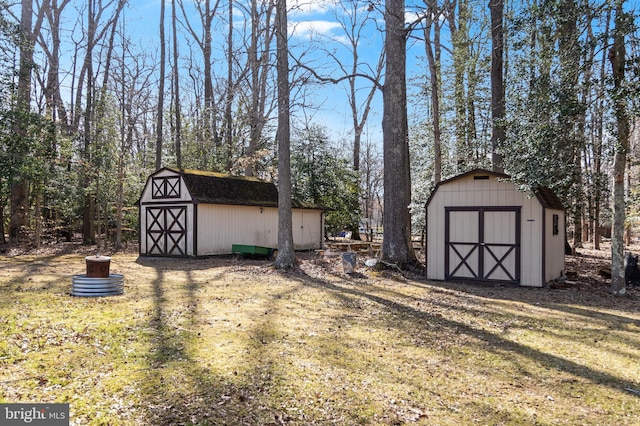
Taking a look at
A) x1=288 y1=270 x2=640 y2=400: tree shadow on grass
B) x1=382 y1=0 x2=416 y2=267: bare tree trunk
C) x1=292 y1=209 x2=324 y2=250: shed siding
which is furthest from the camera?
x1=292 y1=209 x2=324 y2=250: shed siding

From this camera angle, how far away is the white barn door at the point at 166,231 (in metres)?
17.7

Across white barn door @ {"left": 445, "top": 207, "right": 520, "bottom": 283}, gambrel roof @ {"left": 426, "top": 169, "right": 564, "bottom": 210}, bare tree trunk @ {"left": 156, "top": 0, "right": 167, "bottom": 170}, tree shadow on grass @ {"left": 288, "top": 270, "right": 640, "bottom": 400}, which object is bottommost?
tree shadow on grass @ {"left": 288, "top": 270, "right": 640, "bottom": 400}

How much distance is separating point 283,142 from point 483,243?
630 centimetres

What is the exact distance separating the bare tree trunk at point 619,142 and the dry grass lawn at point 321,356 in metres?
0.62

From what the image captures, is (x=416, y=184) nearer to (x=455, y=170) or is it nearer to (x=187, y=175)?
(x=455, y=170)

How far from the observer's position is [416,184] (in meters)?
20.2

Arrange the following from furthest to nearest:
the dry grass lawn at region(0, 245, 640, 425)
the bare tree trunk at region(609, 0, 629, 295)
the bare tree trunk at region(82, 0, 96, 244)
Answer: the bare tree trunk at region(82, 0, 96, 244), the bare tree trunk at region(609, 0, 629, 295), the dry grass lawn at region(0, 245, 640, 425)

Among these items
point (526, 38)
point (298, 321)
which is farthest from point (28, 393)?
point (526, 38)

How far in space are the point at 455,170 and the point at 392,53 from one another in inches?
285

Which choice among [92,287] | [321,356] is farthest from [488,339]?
[92,287]

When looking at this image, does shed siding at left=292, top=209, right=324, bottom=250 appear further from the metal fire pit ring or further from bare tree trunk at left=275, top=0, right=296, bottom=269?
the metal fire pit ring

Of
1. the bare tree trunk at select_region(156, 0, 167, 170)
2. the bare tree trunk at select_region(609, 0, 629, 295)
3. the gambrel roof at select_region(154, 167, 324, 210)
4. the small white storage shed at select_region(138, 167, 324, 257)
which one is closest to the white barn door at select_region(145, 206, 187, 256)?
the small white storage shed at select_region(138, 167, 324, 257)

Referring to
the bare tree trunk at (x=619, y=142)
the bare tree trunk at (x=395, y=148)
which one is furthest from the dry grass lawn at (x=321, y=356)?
the bare tree trunk at (x=395, y=148)

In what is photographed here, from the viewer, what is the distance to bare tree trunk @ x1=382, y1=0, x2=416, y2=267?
1284 centimetres
